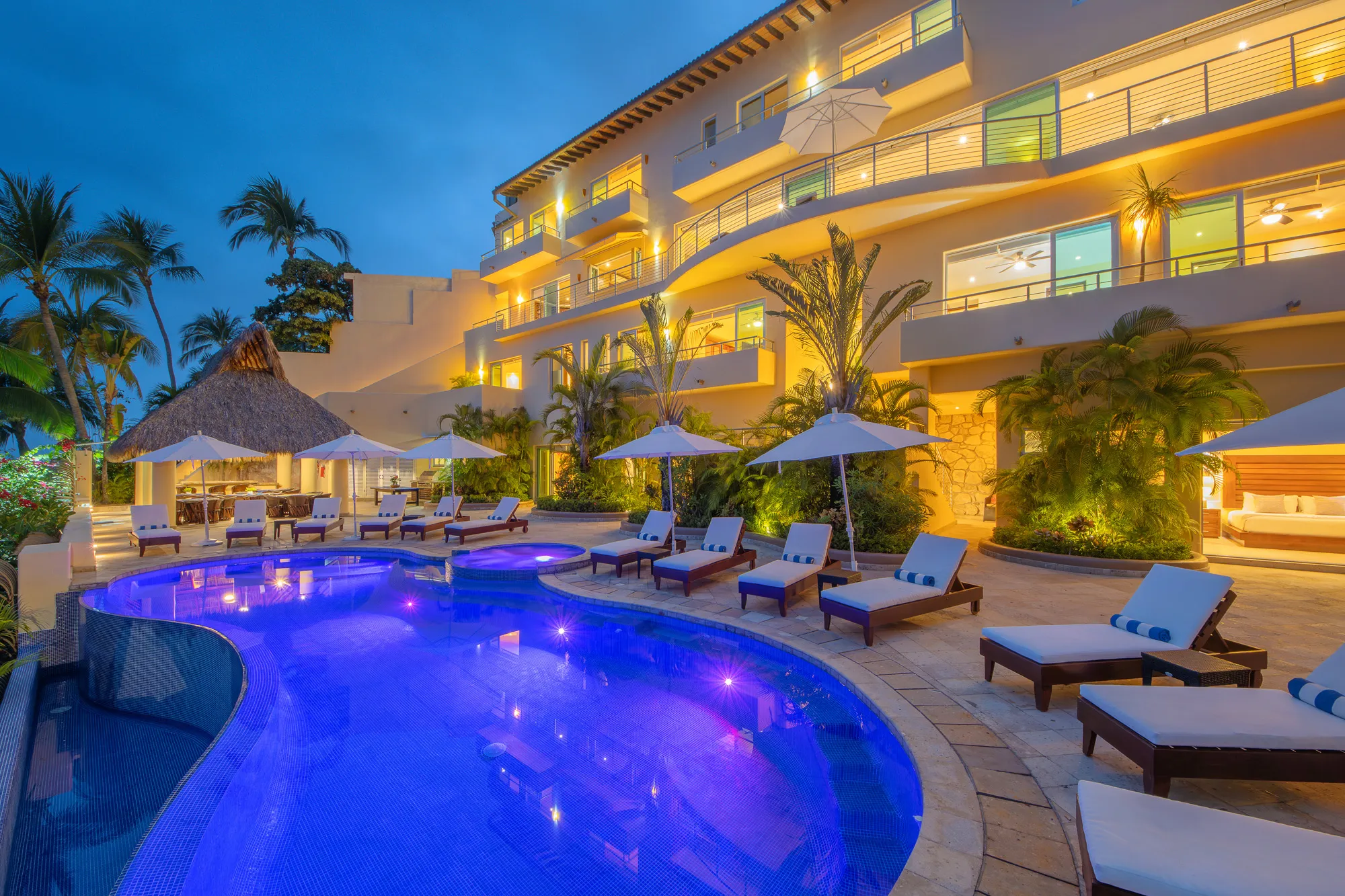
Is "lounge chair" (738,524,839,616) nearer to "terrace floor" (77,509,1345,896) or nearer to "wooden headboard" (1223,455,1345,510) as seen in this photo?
"terrace floor" (77,509,1345,896)

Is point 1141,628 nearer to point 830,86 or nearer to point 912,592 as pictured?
point 912,592

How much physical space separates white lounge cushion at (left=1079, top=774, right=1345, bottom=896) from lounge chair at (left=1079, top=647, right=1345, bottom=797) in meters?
0.78

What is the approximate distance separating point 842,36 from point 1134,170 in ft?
25.8

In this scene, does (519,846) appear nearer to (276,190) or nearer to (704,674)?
(704,674)

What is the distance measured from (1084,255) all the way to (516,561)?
12481mm

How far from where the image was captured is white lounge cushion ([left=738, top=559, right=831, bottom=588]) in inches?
275

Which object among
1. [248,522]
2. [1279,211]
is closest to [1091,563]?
[1279,211]

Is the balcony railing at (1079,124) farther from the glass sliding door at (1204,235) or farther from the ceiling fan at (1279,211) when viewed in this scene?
the ceiling fan at (1279,211)

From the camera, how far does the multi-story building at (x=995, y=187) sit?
9258 millimetres

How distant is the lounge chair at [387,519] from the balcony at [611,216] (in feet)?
37.4

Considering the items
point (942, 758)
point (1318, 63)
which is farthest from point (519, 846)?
point (1318, 63)

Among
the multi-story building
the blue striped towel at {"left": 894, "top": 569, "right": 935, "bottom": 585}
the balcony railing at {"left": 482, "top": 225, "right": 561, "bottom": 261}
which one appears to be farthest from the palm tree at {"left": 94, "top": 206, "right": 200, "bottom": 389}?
the blue striped towel at {"left": 894, "top": 569, "right": 935, "bottom": 585}

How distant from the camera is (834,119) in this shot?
1231 cm

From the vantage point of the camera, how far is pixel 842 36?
47.6ft
